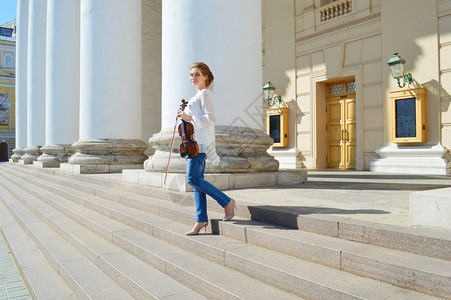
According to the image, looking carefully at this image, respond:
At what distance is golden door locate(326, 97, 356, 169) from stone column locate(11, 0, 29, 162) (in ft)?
51.8

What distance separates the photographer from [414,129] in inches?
386

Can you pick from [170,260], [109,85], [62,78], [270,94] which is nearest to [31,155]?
[62,78]

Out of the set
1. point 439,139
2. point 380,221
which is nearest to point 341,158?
point 439,139

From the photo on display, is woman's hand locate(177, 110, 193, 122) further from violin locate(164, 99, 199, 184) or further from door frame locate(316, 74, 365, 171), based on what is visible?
door frame locate(316, 74, 365, 171)

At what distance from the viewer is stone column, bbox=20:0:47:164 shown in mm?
15578

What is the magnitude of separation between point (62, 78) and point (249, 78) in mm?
9344

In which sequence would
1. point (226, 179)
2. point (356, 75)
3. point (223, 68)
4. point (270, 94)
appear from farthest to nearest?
1. point (270, 94)
2. point (356, 75)
3. point (223, 68)
4. point (226, 179)

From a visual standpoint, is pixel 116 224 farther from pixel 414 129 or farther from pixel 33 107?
pixel 33 107

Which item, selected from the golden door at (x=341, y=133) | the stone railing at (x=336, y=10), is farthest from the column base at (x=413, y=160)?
the stone railing at (x=336, y=10)

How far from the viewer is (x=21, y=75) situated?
19.7m

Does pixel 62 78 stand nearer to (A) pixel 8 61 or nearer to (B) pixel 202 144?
(B) pixel 202 144

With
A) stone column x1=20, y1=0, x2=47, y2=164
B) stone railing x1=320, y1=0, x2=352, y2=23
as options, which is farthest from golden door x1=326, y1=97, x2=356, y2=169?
stone column x1=20, y1=0, x2=47, y2=164

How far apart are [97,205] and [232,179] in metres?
2.09

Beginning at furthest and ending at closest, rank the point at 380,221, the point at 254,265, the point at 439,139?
the point at 439,139 < the point at 380,221 < the point at 254,265
